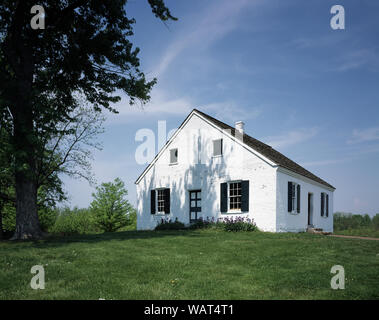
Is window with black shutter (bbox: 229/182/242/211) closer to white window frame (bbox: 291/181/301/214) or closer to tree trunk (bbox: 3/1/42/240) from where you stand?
white window frame (bbox: 291/181/301/214)

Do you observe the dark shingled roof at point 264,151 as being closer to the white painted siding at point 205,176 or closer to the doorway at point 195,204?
the white painted siding at point 205,176

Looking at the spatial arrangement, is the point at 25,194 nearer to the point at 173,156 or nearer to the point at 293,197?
the point at 173,156

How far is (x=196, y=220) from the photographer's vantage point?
61.4 feet

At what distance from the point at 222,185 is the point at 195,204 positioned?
2568 millimetres

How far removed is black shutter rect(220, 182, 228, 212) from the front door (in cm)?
195

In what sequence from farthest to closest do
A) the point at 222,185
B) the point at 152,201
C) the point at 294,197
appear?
1. the point at 152,201
2. the point at 294,197
3. the point at 222,185

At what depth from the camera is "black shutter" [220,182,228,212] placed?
17.4 metres

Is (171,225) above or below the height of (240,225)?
below

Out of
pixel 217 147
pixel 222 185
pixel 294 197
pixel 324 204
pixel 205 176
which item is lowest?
pixel 324 204

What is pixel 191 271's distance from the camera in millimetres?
6844

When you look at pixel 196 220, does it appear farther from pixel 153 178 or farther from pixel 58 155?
pixel 58 155

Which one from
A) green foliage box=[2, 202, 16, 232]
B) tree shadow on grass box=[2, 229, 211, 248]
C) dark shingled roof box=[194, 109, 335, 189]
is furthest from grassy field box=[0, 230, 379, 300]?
green foliage box=[2, 202, 16, 232]

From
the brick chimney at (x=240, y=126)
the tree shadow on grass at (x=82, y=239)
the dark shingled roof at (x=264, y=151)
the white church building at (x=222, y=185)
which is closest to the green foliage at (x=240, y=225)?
the white church building at (x=222, y=185)

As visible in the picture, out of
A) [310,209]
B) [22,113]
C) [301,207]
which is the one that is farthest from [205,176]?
[22,113]
